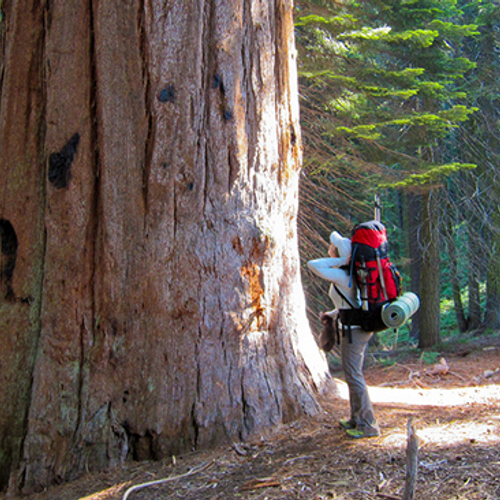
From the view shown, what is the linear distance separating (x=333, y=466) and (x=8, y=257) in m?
3.25

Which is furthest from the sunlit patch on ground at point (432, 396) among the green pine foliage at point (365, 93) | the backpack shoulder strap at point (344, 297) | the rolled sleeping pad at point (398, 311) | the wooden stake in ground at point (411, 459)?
the green pine foliage at point (365, 93)

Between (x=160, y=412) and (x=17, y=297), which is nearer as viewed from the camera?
(x=160, y=412)

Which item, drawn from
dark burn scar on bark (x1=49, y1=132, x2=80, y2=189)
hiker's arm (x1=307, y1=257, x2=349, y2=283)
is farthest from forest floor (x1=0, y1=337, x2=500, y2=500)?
dark burn scar on bark (x1=49, y1=132, x2=80, y2=189)

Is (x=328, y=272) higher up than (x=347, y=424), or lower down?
higher up

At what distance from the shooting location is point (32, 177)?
4.71 m

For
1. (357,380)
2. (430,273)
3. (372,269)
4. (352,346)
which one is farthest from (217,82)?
(430,273)

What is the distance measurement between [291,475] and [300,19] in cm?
775

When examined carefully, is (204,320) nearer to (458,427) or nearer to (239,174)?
(239,174)

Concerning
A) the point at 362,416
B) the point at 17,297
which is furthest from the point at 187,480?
the point at 17,297

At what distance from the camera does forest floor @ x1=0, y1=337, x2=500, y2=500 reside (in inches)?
138

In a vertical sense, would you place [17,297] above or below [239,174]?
below

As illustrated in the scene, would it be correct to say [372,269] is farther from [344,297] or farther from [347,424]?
[347,424]

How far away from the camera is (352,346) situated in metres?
4.55

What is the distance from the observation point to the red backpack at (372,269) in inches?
174
